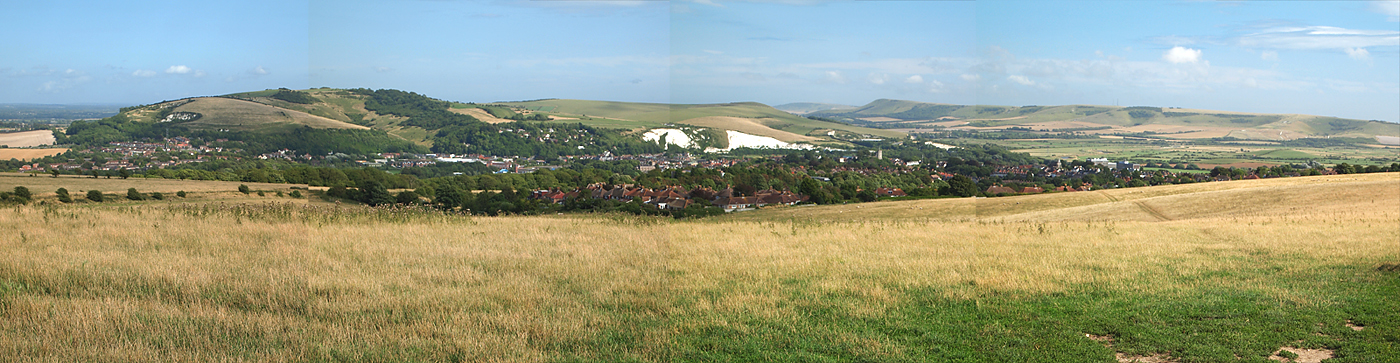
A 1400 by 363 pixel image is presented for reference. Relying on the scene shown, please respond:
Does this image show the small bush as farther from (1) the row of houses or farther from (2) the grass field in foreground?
(1) the row of houses

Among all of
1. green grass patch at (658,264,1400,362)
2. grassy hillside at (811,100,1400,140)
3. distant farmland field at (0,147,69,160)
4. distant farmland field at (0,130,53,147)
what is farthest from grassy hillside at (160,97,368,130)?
green grass patch at (658,264,1400,362)

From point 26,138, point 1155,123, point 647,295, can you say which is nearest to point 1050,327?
point 647,295

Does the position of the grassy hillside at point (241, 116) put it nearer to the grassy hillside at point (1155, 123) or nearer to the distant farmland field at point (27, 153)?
the distant farmland field at point (27, 153)

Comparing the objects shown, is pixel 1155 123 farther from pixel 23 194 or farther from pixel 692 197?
pixel 23 194

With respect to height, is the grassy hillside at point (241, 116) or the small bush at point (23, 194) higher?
the grassy hillside at point (241, 116)

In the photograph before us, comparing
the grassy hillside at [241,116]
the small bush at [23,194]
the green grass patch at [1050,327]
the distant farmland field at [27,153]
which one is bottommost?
the distant farmland field at [27,153]

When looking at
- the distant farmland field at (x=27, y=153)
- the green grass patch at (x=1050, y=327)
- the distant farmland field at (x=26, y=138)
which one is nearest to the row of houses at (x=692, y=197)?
the green grass patch at (x=1050, y=327)

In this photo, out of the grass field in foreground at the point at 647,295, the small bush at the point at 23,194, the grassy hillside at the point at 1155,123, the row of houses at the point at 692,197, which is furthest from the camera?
the grassy hillside at the point at 1155,123

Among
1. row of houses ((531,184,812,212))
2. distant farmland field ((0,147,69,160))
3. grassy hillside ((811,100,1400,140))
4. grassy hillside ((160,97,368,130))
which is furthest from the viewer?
grassy hillside ((160,97,368,130))

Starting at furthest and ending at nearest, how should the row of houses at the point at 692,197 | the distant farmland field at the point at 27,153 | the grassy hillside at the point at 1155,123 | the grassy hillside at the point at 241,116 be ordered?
the grassy hillside at the point at 241,116, the grassy hillside at the point at 1155,123, the distant farmland field at the point at 27,153, the row of houses at the point at 692,197

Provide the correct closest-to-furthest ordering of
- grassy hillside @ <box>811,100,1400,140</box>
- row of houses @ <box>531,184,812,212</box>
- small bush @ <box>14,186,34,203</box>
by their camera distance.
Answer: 1. small bush @ <box>14,186,34,203</box>
2. row of houses @ <box>531,184,812,212</box>
3. grassy hillside @ <box>811,100,1400,140</box>
